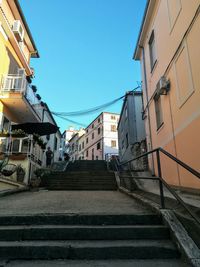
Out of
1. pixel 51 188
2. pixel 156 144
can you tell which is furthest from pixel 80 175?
pixel 156 144

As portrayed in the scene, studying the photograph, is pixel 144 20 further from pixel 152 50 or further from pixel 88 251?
pixel 88 251

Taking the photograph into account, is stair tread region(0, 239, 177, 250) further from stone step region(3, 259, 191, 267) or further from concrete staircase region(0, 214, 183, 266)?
stone step region(3, 259, 191, 267)

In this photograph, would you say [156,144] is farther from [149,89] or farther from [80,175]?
[80,175]

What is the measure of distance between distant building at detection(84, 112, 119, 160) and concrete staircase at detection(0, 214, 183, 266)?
→ 33.0 meters

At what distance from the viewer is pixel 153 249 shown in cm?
274

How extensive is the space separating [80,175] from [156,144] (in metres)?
4.51

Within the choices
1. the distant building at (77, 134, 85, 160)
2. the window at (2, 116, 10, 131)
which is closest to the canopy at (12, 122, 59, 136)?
the window at (2, 116, 10, 131)

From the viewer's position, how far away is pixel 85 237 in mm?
3098

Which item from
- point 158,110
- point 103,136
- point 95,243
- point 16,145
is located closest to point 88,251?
point 95,243

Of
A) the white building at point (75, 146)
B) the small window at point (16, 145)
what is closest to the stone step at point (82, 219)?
the small window at point (16, 145)

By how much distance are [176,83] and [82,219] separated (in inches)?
206

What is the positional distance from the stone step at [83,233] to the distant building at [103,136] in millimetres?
33257

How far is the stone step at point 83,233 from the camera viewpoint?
3.08 meters

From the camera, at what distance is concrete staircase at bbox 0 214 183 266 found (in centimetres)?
272
